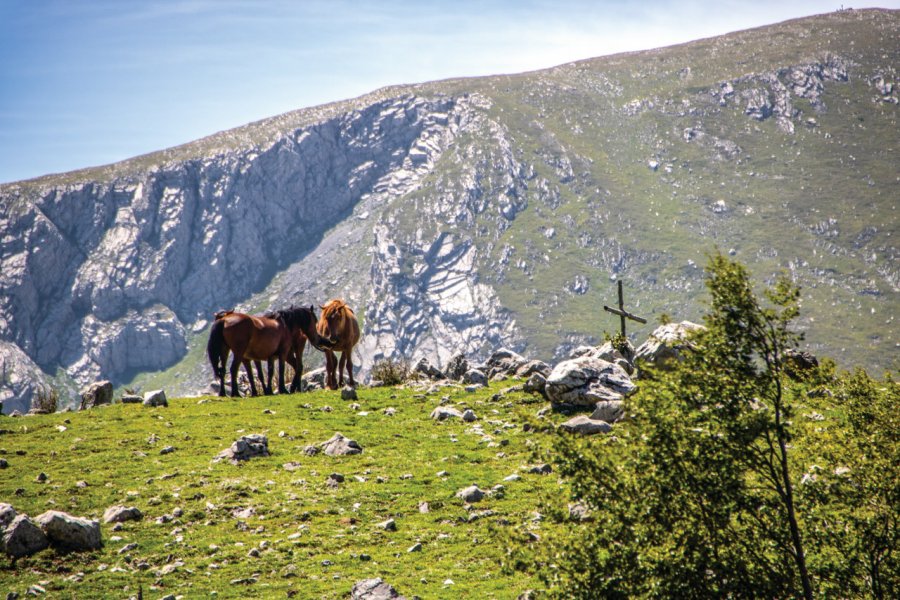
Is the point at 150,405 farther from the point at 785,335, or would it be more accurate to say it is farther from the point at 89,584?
the point at 785,335

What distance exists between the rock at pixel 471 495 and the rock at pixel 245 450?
8.35 meters

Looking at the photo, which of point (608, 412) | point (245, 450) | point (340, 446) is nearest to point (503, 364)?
point (608, 412)

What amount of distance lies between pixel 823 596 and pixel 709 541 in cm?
234

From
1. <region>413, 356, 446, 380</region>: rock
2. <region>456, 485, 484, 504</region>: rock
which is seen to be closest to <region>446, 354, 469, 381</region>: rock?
<region>413, 356, 446, 380</region>: rock

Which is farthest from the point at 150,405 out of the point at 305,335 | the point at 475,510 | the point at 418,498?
the point at 475,510

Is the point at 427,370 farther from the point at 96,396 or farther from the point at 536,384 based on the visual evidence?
the point at 96,396

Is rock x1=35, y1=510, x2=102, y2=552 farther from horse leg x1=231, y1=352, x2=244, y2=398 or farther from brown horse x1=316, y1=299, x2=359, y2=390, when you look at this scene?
brown horse x1=316, y1=299, x2=359, y2=390

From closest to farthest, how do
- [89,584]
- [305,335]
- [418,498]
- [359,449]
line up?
[89,584] < [418,498] < [359,449] < [305,335]

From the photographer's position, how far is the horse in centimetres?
3706

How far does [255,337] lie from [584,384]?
17.7 m

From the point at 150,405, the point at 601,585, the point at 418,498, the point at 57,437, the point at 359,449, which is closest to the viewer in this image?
the point at 601,585

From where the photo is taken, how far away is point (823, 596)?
1221 centimetres

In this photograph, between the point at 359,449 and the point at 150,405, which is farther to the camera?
the point at 150,405

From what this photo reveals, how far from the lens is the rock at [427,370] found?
43125mm
